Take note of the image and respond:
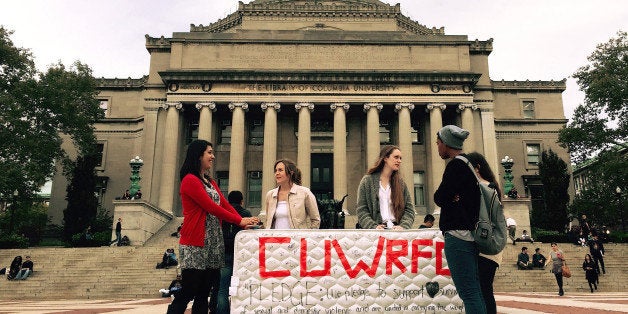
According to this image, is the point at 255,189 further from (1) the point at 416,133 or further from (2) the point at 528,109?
(2) the point at 528,109

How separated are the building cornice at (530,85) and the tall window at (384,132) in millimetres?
11841

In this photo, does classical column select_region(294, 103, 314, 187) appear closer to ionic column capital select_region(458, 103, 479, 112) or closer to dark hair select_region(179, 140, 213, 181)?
ionic column capital select_region(458, 103, 479, 112)

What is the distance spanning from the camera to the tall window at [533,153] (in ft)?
137

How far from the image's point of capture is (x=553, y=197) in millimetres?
32188

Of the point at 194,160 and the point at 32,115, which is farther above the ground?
the point at 32,115

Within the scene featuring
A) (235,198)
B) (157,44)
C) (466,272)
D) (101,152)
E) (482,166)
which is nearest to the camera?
(466,272)

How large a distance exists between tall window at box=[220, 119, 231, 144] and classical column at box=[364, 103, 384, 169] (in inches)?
445

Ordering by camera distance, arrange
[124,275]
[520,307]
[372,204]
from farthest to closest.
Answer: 1. [124,275]
2. [520,307]
3. [372,204]

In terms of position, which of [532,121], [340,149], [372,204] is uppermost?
[532,121]

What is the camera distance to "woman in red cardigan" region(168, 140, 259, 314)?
510 centimetres

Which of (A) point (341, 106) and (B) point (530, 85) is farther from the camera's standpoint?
(B) point (530, 85)

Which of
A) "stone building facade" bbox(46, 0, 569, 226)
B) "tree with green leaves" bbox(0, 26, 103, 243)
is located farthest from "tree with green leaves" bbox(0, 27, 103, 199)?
"stone building facade" bbox(46, 0, 569, 226)

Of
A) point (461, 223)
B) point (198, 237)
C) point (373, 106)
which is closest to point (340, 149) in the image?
point (373, 106)

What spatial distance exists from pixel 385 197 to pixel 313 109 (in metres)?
30.2
